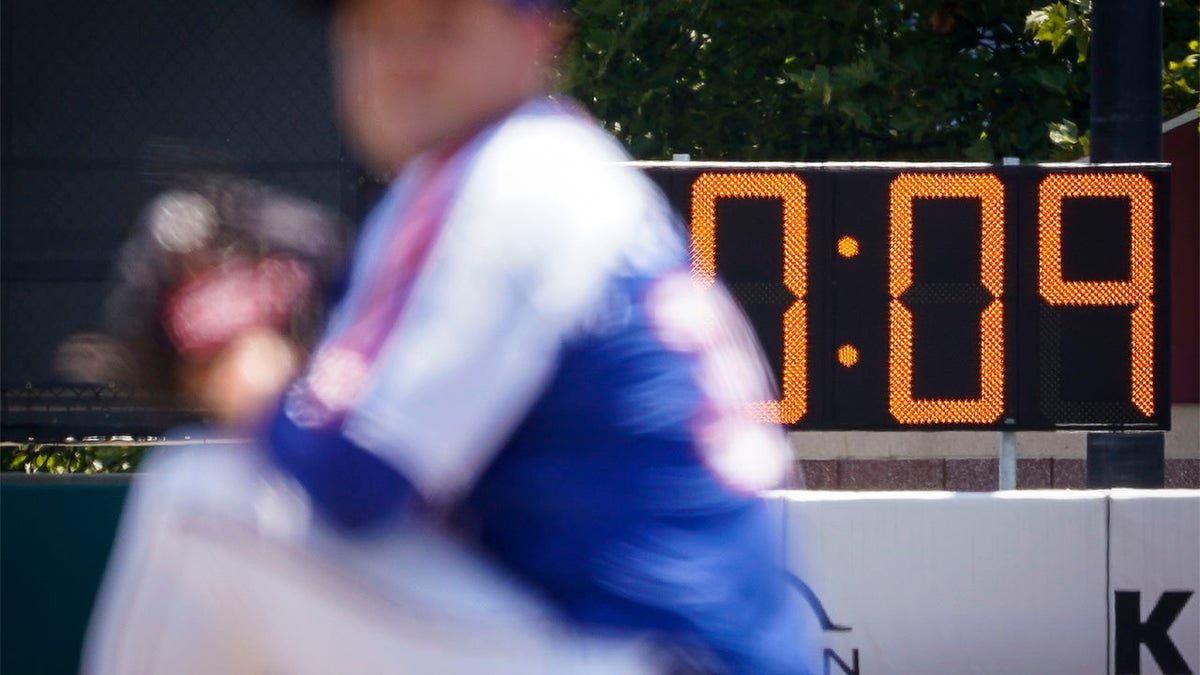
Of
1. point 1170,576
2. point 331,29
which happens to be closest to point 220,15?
point 1170,576

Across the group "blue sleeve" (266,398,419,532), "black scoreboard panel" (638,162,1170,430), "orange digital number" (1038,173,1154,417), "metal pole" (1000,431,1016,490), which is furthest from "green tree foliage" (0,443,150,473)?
"blue sleeve" (266,398,419,532)

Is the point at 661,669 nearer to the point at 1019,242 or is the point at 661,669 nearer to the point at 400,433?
the point at 400,433

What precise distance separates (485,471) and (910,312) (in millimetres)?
6102

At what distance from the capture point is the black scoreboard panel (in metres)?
7.17

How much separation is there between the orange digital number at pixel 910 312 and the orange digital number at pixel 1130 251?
6.9 inches

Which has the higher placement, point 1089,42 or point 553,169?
point 1089,42

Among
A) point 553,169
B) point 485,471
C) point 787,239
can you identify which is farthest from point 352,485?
point 787,239

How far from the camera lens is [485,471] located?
50.2 inches

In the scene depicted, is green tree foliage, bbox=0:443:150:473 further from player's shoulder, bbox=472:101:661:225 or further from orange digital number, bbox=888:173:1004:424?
player's shoulder, bbox=472:101:661:225

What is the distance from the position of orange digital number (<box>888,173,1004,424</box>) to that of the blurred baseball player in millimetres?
5930

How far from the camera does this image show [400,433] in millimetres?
1230

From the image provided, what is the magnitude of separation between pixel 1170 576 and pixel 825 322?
1684mm

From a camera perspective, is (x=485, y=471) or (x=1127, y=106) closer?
(x=485, y=471)

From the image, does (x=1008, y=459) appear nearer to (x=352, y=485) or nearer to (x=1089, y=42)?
(x=1089, y=42)
